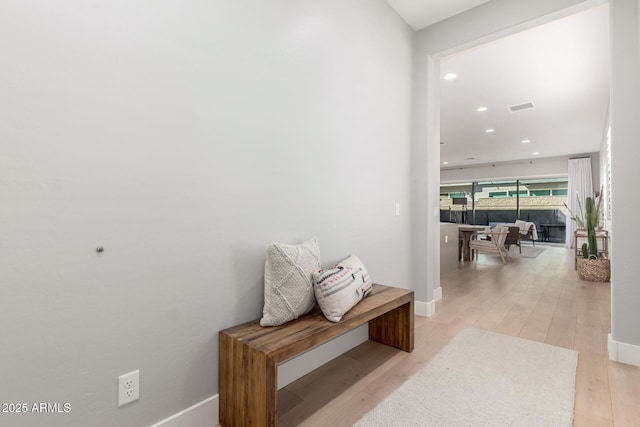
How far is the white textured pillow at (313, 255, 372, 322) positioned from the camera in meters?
1.60

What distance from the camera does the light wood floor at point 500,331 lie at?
155 cm

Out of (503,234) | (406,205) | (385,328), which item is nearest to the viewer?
(385,328)

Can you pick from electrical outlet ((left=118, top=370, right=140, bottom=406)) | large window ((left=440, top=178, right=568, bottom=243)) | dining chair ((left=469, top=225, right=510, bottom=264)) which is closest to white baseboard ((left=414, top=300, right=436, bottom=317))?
electrical outlet ((left=118, top=370, right=140, bottom=406))

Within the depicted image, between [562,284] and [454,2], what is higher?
[454,2]

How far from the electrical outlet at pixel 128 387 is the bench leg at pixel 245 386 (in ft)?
1.15

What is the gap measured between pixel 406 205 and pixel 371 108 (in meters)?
1.02

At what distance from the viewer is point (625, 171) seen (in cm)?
203

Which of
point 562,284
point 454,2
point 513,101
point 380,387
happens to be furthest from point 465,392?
point 513,101

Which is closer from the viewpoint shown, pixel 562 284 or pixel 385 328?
pixel 385 328

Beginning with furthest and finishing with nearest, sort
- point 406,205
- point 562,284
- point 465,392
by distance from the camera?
point 562,284, point 406,205, point 465,392

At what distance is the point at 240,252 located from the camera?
1531mm

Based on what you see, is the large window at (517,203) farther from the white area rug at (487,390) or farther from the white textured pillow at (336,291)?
the white textured pillow at (336,291)

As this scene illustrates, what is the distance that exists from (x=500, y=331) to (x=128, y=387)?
2658 millimetres

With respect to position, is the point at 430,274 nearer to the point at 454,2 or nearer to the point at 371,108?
the point at 371,108
